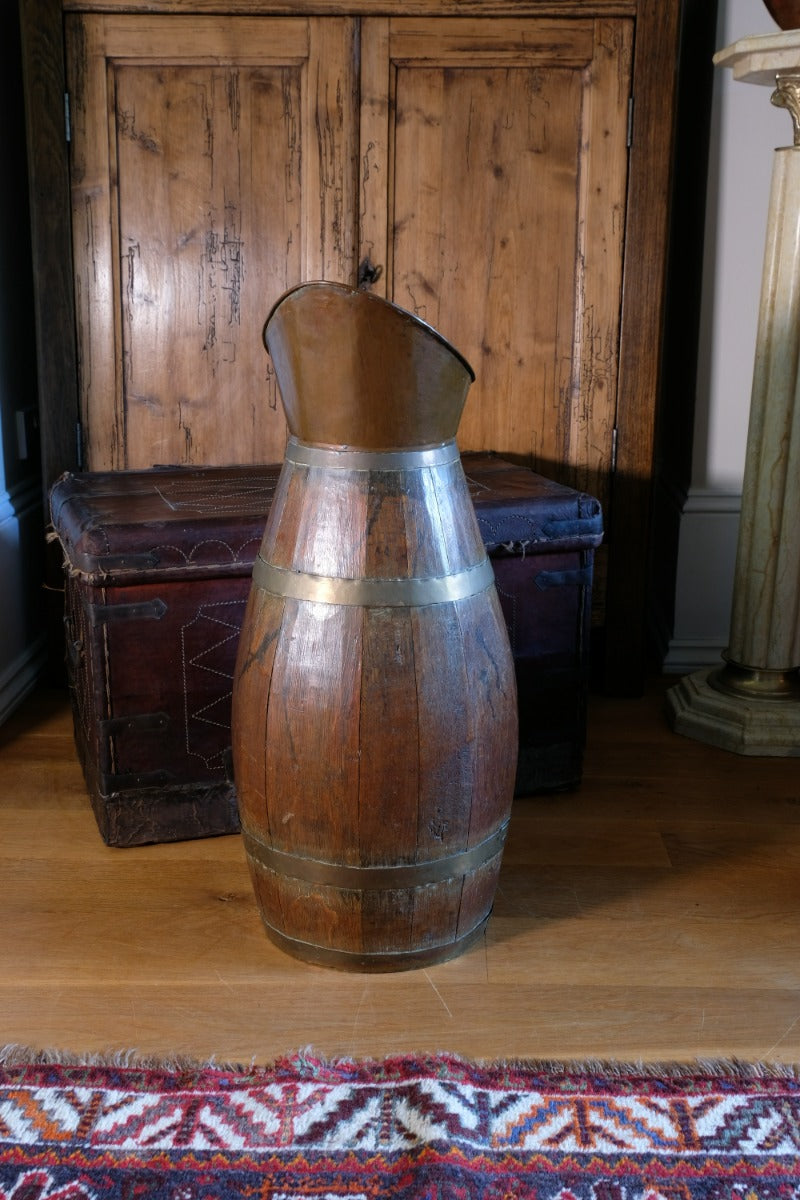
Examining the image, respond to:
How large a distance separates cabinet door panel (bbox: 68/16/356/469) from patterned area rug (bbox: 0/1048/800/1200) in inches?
65.5

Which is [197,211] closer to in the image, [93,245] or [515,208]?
[93,245]

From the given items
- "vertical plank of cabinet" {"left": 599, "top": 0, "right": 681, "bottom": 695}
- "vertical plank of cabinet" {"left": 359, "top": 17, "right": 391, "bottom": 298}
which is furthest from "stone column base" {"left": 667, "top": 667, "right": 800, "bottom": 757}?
"vertical plank of cabinet" {"left": 359, "top": 17, "right": 391, "bottom": 298}

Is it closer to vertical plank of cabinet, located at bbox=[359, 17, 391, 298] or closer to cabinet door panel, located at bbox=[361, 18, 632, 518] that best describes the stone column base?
cabinet door panel, located at bbox=[361, 18, 632, 518]

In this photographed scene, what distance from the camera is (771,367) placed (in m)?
2.67

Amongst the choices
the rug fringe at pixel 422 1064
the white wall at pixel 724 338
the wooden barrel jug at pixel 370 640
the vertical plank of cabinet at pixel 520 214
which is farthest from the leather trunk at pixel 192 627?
the white wall at pixel 724 338

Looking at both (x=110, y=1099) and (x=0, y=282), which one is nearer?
(x=110, y=1099)

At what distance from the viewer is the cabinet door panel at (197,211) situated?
2.79 meters

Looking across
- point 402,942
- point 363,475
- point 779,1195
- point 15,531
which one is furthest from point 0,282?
point 779,1195

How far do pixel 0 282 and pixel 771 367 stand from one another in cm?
176

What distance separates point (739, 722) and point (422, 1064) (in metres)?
1.37

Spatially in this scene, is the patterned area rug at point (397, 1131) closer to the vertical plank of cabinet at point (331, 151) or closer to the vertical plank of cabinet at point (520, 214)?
the vertical plank of cabinet at point (520, 214)

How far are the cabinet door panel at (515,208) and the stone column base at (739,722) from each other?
57cm

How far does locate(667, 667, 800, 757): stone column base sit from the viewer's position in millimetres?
2730

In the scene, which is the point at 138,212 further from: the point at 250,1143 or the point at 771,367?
the point at 250,1143
